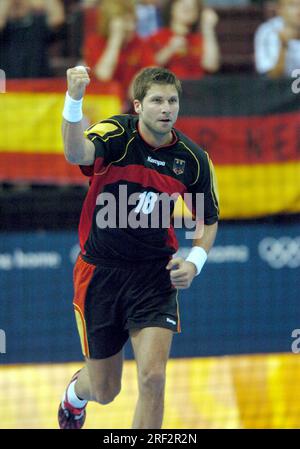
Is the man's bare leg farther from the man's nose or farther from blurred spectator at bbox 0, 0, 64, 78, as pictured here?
blurred spectator at bbox 0, 0, 64, 78

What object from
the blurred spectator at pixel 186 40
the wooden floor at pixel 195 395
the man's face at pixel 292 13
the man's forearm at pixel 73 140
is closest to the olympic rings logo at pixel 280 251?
the wooden floor at pixel 195 395

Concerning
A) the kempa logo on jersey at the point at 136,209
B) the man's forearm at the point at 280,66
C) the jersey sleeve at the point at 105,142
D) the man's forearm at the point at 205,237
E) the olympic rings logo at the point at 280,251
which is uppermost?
the man's forearm at the point at 280,66

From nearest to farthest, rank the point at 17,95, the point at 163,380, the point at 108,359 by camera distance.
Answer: the point at 163,380
the point at 108,359
the point at 17,95

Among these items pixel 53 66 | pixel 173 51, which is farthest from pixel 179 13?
pixel 53 66

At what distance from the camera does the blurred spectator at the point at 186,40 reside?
10523mm

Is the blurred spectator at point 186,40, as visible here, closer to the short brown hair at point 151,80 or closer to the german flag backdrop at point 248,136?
the german flag backdrop at point 248,136

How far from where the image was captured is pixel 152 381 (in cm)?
644

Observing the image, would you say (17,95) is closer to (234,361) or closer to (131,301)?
(234,361)

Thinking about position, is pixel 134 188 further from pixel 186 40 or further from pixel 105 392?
pixel 186 40

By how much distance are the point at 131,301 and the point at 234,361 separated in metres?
3.89

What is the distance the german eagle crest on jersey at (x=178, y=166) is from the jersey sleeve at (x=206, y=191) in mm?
Result: 127

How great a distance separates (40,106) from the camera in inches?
397

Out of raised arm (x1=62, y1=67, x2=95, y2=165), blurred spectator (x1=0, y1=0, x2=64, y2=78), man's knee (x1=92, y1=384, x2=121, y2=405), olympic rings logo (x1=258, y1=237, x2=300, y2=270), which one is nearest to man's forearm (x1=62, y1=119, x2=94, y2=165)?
raised arm (x1=62, y1=67, x2=95, y2=165)

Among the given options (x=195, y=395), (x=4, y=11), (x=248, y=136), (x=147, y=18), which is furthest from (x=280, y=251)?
(x=4, y=11)
